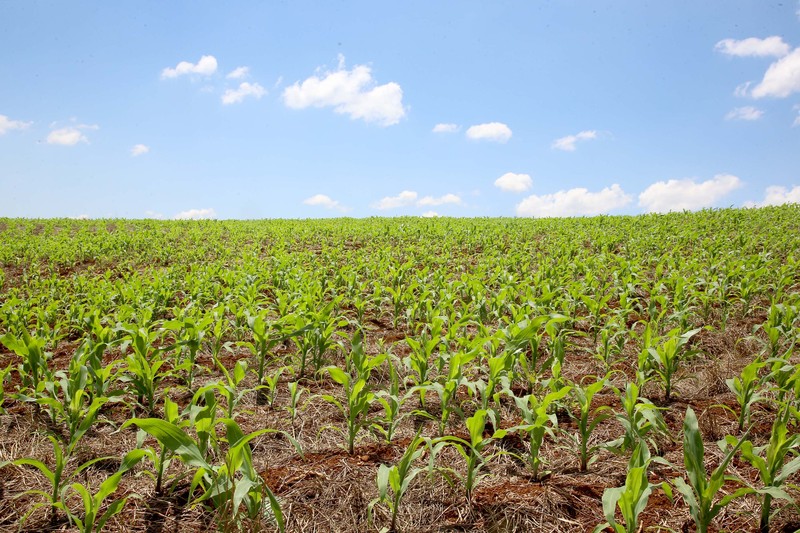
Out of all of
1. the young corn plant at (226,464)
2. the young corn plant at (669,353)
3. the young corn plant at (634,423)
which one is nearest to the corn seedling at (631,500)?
the young corn plant at (634,423)

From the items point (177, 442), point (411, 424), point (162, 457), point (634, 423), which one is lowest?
point (411, 424)

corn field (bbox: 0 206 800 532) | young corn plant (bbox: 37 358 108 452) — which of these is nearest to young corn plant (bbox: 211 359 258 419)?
corn field (bbox: 0 206 800 532)

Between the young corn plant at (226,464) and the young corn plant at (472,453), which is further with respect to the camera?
the young corn plant at (472,453)

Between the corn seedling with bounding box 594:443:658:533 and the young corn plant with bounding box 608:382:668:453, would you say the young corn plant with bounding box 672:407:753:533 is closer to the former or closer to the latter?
the corn seedling with bounding box 594:443:658:533

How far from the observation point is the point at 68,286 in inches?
335

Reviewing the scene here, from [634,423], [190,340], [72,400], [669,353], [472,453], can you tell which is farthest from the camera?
[190,340]

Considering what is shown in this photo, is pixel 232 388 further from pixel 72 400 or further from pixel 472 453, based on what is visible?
pixel 472 453

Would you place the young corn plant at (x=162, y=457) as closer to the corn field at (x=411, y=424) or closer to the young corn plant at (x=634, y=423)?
the corn field at (x=411, y=424)

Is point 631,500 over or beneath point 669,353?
beneath

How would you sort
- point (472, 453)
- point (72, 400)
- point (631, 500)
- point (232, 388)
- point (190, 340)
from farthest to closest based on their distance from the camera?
1. point (190, 340)
2. point (232, 388)
3. point (72, 400)
4. point (472, 453)
5. point (631, 500)

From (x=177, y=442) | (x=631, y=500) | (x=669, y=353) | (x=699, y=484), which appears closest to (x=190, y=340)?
(x=177, y=442)

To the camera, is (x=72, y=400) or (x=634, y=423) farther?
(x=72, y=400)

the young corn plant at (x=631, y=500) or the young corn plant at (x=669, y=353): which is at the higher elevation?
the young corn plant at (x=669, y=353)

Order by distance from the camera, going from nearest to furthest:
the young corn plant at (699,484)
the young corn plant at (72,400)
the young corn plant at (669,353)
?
the young corn plant at (699,484)
the young corn plant at (72,400)
the young corn plant at (669,353)
